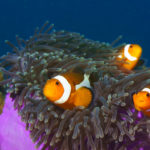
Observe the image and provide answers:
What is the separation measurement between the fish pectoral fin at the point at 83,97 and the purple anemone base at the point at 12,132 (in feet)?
1.38

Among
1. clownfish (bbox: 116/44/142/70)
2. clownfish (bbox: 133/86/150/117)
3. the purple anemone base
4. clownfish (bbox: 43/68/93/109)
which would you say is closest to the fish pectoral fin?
clownfish (bbox: 43/68/93/109)

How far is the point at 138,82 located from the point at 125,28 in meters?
22.1

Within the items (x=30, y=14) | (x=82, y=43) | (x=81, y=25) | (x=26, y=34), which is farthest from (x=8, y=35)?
(x=82, y=43)

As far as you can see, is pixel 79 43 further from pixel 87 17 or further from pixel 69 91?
pixel 87 17

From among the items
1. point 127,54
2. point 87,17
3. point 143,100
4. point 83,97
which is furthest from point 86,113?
point 87,17

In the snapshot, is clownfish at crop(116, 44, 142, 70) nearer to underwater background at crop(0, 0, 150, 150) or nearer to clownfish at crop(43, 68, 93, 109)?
→ underwater background at crop(0, 0, 150, 150)

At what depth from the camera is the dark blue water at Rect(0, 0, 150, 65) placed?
1998 cm

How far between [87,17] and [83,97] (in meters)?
23.8

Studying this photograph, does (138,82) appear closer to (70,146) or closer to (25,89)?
(70,146)

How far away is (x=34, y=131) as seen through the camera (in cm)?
124

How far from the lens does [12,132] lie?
1419mm

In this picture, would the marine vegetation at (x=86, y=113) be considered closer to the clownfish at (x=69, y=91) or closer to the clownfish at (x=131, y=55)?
the clownfish at (x=69, y=91)

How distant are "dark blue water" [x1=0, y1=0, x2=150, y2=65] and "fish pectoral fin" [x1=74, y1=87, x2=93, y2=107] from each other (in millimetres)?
17899

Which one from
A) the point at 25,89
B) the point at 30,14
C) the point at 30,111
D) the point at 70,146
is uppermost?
the point at 30,14
